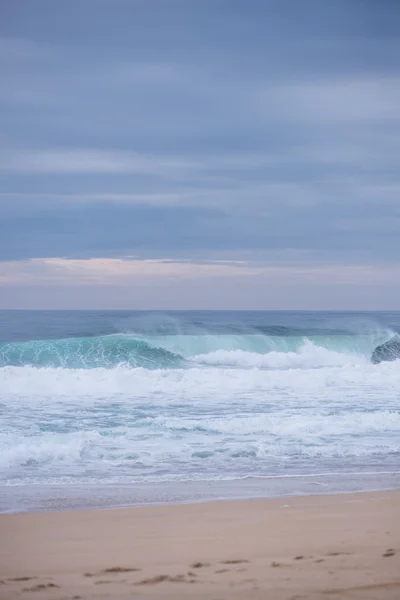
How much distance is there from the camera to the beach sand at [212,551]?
441 centimetres

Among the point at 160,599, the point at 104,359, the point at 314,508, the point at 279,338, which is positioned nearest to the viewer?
the point at 160,599

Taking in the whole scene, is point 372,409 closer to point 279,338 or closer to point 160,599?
point 160,599

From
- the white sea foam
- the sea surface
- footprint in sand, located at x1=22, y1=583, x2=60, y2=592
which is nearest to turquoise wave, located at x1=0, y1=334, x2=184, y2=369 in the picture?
the sea surface

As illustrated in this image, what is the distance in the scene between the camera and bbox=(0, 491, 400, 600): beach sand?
4414 mm

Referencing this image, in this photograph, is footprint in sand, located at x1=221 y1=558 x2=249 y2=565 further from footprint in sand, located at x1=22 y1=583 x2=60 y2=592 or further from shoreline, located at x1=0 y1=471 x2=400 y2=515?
shoreline, located at x1=0 y1=471 x2=400 y2=515

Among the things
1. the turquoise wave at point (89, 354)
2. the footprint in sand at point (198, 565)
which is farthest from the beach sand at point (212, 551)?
the turquoise wave at point (89, 354)

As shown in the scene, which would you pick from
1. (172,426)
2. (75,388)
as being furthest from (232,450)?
(75,388)

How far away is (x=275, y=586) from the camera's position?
4426mm

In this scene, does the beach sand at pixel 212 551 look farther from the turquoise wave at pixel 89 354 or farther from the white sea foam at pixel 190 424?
the turquoise wave at pixel 89 354

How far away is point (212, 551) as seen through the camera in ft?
17.1

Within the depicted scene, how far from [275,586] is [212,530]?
138 cm

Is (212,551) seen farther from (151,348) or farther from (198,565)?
(151,348)

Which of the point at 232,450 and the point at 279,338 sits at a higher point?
the point at 279,338

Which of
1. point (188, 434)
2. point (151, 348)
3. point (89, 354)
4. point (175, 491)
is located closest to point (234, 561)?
point (175, 491)
